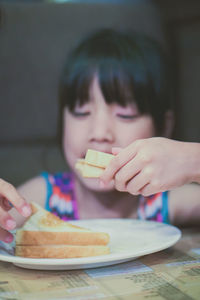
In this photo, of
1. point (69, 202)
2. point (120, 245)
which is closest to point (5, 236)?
point (120, 245)

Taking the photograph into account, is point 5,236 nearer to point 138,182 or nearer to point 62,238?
point 62,238

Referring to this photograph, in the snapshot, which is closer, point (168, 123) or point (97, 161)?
point (97, 161)

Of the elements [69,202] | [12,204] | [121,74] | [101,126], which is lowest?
[69,202]

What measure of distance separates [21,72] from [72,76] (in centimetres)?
41

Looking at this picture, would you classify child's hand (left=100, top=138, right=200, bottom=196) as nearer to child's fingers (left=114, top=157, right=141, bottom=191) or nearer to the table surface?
child's fingers (left=114, top=157, right=141, bottom=191)

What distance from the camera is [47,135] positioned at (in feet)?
5.61

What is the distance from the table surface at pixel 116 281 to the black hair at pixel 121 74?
2.16 feet

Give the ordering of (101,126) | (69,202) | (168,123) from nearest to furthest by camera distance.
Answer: (101,126), (69,202), (168,123)

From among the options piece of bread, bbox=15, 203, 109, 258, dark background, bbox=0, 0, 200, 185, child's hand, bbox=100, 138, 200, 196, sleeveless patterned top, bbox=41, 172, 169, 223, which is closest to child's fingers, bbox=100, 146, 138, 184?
child's hand, bbox=100, 138, 200, 196

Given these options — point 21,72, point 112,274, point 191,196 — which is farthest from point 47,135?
point 112,274

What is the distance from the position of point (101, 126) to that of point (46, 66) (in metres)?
0.63

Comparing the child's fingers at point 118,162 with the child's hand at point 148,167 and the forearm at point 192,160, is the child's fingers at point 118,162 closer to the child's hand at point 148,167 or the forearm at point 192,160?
the child's hand at point 148,167

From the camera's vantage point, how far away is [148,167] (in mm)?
763

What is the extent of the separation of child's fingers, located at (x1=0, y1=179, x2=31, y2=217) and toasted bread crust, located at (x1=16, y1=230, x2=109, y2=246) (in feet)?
0.16
